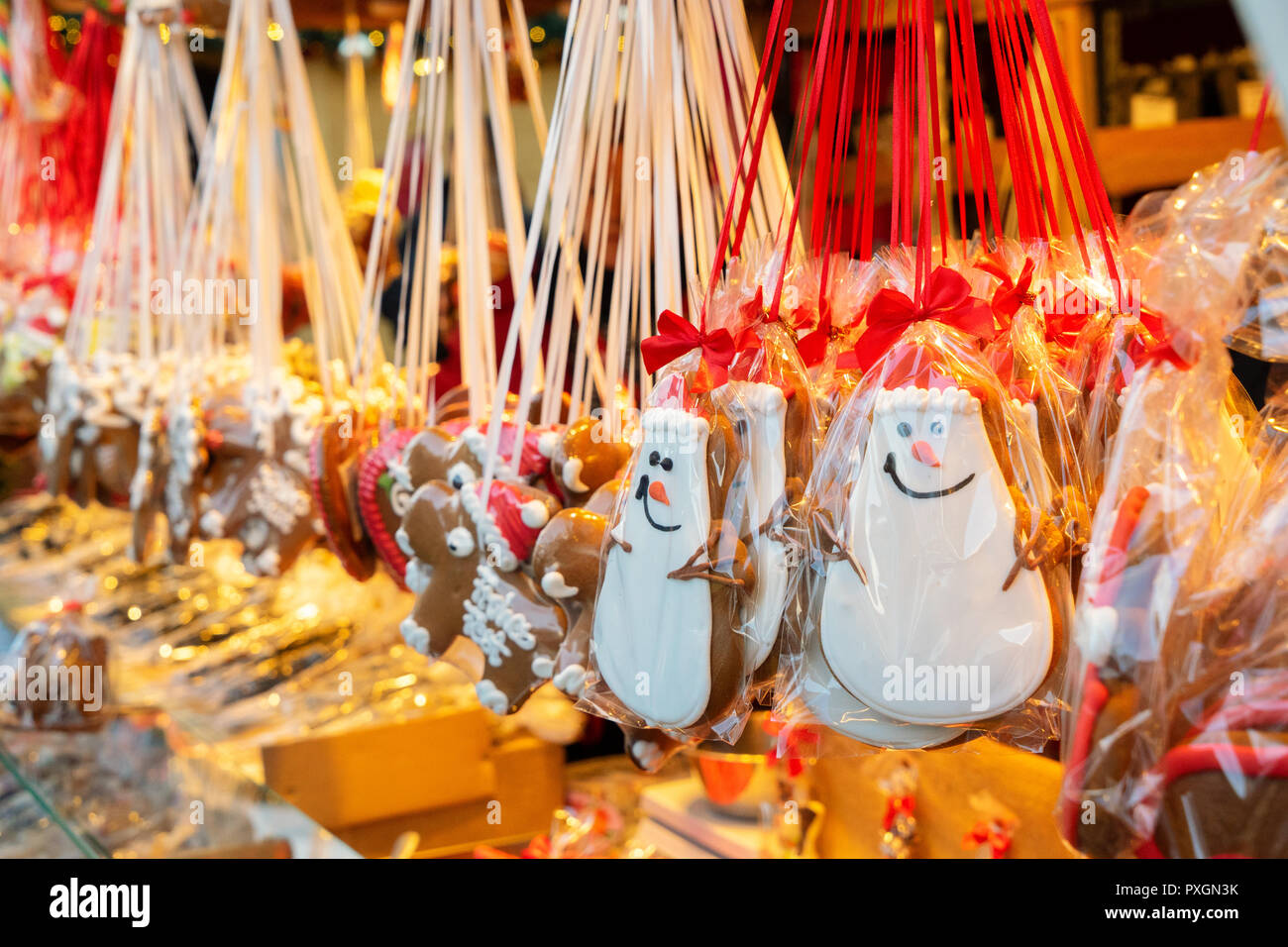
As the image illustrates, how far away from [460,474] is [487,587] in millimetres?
109

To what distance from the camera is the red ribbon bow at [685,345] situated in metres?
0.82

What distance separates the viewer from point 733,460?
0.80 meters

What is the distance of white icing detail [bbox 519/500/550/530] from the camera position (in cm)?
99

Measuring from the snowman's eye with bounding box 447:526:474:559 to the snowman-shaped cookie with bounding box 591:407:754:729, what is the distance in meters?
0.26

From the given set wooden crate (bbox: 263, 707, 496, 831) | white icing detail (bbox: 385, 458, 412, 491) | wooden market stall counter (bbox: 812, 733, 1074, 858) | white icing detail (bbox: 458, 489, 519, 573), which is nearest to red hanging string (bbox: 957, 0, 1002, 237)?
white icing detail (bbox: 458, 489, 519, 573)

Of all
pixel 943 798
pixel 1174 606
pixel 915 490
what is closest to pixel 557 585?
pixel 915 490

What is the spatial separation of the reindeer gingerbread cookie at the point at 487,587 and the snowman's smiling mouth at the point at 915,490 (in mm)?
361

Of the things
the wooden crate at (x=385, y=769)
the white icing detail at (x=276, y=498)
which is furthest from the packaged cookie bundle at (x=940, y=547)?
the wooden crate at (x=385, y=769)

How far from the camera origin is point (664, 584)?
80 centimetres

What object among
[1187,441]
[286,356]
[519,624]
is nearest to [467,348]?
[519,624]

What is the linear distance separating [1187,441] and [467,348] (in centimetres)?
77

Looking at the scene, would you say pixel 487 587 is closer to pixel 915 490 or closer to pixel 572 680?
pixel 572 680

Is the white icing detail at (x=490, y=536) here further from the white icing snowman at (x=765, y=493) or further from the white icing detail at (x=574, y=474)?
the white icing snowman at (x=765, y=493)

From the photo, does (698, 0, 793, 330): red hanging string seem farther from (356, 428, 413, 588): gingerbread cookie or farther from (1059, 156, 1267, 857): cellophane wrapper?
(356, 428, 413, 588): gingerbread cookie
